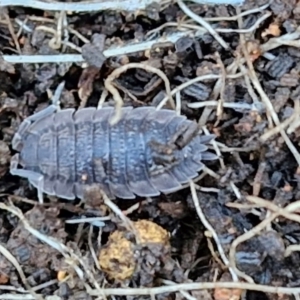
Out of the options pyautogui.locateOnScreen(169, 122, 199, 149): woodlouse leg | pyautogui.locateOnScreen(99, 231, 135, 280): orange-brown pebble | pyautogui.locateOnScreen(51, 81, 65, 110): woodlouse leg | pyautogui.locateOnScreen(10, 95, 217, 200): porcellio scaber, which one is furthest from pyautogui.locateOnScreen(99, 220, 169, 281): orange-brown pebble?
pyautogui.locateOnScreen(51, 81, 65, 110): woodlouse leg

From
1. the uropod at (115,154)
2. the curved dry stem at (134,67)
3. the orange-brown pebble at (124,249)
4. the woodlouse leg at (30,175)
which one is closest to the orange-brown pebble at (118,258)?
the orange-brown pebble at (124,249)

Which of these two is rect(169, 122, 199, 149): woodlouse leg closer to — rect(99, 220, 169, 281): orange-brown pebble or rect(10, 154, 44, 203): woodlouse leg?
rect(99, 220, 169, 281): orange-brown pebble

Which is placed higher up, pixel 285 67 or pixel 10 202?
pixel 285 67

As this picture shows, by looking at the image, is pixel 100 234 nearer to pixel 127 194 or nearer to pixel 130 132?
pixel 127 194

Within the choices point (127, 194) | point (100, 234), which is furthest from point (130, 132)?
point (100, 234)

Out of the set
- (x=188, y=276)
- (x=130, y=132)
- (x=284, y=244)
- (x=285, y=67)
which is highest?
(x=285, y=67)

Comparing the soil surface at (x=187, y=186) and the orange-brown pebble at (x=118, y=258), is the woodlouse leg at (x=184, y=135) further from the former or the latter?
the orange-brown pebble at (x=118, y=258)

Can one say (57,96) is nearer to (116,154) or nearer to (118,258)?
(116,154)

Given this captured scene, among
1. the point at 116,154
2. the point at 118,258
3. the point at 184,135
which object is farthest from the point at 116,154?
the point at 118,258
